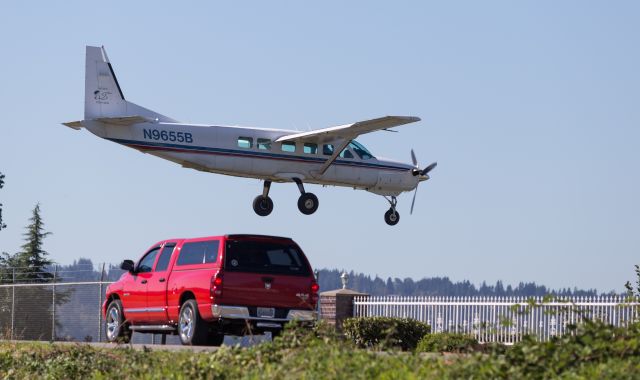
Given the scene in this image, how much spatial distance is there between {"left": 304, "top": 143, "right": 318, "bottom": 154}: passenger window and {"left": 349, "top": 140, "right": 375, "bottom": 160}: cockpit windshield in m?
1.06

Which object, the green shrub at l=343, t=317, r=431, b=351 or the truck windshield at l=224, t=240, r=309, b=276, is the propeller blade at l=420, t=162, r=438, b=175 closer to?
the green shrub at l=343, t=317, r=431, b=351

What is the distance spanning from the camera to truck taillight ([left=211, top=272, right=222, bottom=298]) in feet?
66.9

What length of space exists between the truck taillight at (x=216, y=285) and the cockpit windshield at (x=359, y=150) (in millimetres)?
18937

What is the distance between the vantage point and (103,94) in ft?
126

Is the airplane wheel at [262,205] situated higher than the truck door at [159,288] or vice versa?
the airplane wheel at [262,205]

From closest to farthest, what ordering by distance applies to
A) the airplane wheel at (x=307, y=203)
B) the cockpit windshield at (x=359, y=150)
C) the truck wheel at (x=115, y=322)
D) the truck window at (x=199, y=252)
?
the truck window at (x=199, y=252), the truck wheel at (x=115, y=322), the airplane wheel at (x=307, y=203), the cockpit windshield at (x=359, y=150)

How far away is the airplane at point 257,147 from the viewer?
36188 mm

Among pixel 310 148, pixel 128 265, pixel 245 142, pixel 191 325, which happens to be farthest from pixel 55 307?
pixel 191 325

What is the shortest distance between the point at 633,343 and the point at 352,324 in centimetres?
1931

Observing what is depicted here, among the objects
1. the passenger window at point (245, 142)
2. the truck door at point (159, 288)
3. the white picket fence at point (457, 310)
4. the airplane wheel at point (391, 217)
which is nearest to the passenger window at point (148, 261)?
the truck door at point (159, 288)

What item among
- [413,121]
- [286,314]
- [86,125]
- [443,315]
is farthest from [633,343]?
[86,125]

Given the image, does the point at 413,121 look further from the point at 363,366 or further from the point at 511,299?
the point at 363,366

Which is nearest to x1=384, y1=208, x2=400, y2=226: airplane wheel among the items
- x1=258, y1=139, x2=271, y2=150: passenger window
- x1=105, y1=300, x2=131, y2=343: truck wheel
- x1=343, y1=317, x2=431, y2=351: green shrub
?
x1=258, y1=139, x2=271, y2=150: passenger window

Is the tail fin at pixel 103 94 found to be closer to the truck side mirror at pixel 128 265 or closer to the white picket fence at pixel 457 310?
the white picket fence at pixel 457 310
